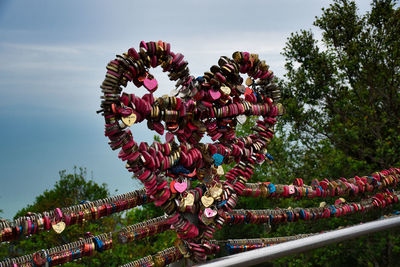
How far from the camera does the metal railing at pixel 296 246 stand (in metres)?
1.23

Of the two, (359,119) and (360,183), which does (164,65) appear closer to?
(360,183)

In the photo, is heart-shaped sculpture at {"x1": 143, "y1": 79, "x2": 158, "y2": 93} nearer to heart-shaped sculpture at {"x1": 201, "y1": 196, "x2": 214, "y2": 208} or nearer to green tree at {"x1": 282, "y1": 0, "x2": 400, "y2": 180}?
heart-shaped sculpture at {"x1": 201, "y1": 196, "x2": 214, "y2": 208}

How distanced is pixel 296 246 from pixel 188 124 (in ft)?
5.33

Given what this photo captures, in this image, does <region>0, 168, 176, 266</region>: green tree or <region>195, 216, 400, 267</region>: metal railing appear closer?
<region>195, 216, 400, 267</region>: metal railing

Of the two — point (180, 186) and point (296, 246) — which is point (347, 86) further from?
point (296, 246)

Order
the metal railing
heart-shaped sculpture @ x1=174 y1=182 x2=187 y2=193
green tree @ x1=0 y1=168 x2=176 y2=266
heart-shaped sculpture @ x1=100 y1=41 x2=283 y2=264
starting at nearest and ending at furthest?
the metal railing < heart-shaped sculpture @ x1=100 y1=41 x2=283 y2=264 < heart-shaped sculpture @ x1=174 y1=182 x2=187 y2=193 < green tree @ x1=0 y1=168 x2=176 y2=266

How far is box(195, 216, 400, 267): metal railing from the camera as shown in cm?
123

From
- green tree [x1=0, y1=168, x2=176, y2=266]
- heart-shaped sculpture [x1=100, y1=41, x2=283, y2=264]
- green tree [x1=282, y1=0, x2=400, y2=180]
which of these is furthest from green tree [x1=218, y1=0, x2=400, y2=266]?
heart-shaped sculpture [x1=100, y1=41, x2=283, y2=264]

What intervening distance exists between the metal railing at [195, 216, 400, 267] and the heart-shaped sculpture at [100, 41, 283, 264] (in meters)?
1.39

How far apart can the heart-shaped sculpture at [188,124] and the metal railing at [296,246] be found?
1388mm

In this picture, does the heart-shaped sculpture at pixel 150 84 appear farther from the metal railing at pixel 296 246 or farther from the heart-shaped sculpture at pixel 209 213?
the metal railing at pixel 296 246

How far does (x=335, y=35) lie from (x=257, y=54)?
4.16 meters

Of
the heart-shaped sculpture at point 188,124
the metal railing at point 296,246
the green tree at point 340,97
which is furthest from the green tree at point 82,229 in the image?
the metal railing at point 296,246

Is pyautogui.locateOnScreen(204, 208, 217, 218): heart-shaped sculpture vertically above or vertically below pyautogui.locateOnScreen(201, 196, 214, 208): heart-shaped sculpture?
below
